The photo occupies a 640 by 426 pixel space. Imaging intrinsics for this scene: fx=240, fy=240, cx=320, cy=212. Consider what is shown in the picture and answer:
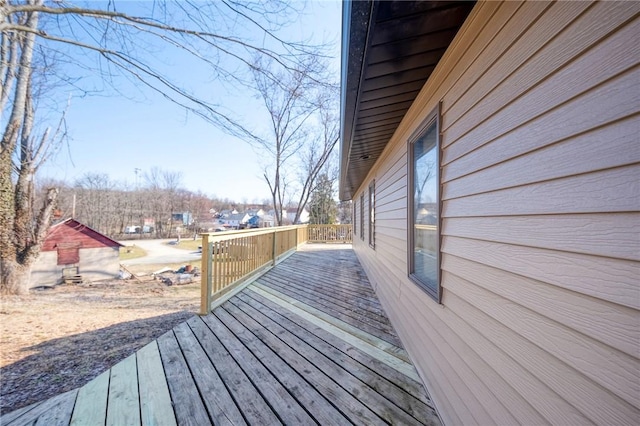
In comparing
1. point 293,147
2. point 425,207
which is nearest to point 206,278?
point 425,207

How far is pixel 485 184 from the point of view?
124 centimetres

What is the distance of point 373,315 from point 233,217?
46.6 m

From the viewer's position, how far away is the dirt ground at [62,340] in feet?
9.27

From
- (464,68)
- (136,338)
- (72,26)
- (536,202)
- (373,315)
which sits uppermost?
(72,26)

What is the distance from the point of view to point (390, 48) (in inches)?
58.2

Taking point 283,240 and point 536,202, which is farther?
point 283,240

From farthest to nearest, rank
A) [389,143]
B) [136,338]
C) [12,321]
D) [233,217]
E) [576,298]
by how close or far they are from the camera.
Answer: [233,217], [12,321], [136,338], [389,143], [576,298]

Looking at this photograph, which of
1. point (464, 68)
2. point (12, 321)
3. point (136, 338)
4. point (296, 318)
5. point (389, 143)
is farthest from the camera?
point (12, 321)

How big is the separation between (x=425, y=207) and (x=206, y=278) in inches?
112

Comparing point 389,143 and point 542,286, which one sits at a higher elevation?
point 389,143

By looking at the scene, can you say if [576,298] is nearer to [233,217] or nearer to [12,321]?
[12,321]

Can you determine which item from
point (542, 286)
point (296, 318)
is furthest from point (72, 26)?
point (542, 286)

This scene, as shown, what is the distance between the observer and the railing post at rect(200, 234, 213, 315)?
3178mm

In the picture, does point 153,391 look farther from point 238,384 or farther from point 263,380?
point 263,380
